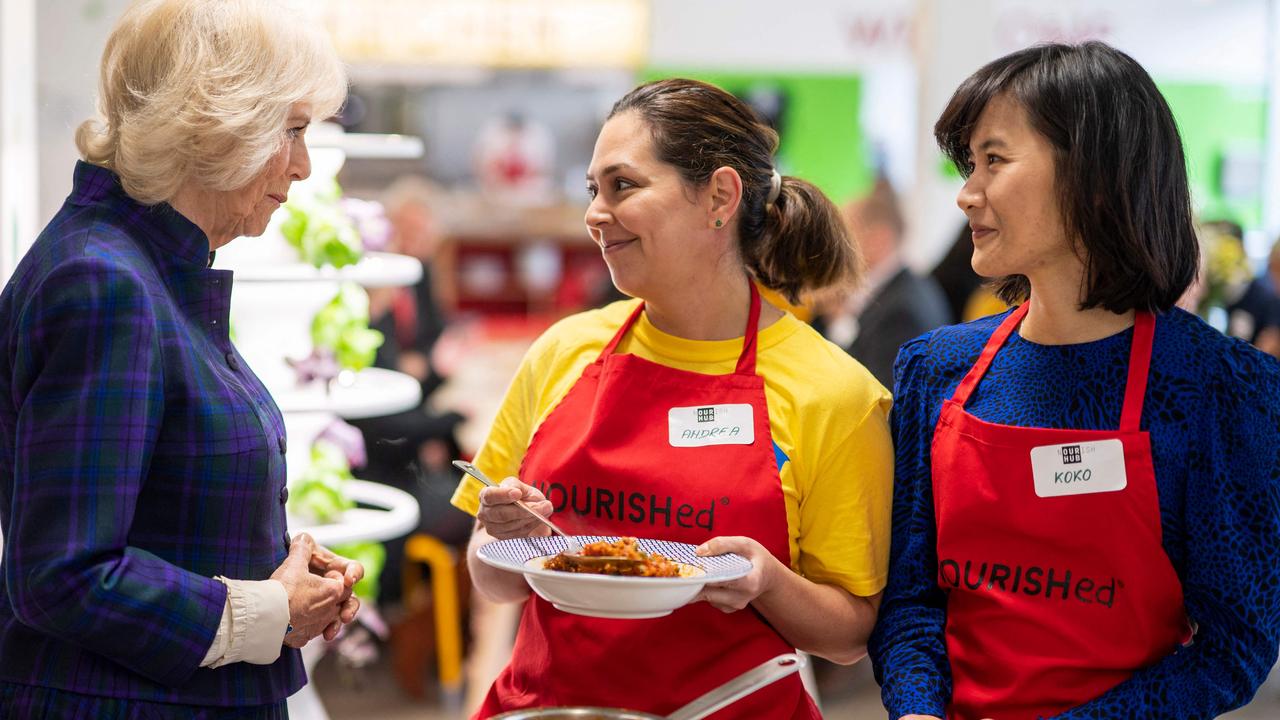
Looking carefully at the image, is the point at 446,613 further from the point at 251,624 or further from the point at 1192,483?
the point at 1192,483

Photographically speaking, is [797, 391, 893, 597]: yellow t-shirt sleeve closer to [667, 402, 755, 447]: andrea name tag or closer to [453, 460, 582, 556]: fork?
[667, 402, 755, 447]: andrea name tag

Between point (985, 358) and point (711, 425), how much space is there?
0.40 meters

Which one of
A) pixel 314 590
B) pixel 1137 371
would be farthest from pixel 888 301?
pixel 314 590

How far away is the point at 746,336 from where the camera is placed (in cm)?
191

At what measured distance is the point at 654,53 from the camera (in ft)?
20.9

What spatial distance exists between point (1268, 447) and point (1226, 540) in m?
0.12

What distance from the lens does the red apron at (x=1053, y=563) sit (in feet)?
5.16


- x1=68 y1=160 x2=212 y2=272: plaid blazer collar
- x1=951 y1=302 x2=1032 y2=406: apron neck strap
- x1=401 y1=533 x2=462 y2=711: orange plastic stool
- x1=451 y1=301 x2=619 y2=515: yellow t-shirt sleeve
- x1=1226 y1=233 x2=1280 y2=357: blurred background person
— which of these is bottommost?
x1=401 y1=533 x2=462 y2=711: orange plastic stool

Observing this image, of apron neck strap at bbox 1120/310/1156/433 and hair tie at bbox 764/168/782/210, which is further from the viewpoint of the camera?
hair tie at bbox 764/168/782/210

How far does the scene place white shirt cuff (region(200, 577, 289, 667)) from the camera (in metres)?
1.43

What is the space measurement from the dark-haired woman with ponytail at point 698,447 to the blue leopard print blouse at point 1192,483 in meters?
0.19

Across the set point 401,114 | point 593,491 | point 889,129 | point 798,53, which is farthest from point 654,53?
point 593,491

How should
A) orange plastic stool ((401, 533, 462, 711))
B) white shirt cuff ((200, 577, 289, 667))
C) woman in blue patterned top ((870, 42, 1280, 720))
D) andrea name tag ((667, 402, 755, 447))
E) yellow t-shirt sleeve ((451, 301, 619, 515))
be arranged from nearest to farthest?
white shirt cuff ((200, 577, 289, 667))
woman in blue patterned top ((870, 42, 1280, 720))
andrea name tag ((667, 402, 755, 447))
yellow t-shirt sleeve ((451, 301, 619, 515))
orange plastic stool ((401, 533, 462, 711))

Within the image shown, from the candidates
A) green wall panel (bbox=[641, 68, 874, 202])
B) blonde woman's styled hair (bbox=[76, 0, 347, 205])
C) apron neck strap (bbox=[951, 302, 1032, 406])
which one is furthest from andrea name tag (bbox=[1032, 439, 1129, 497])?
green wall panel (bbox=[641, 68, 874, 202])
